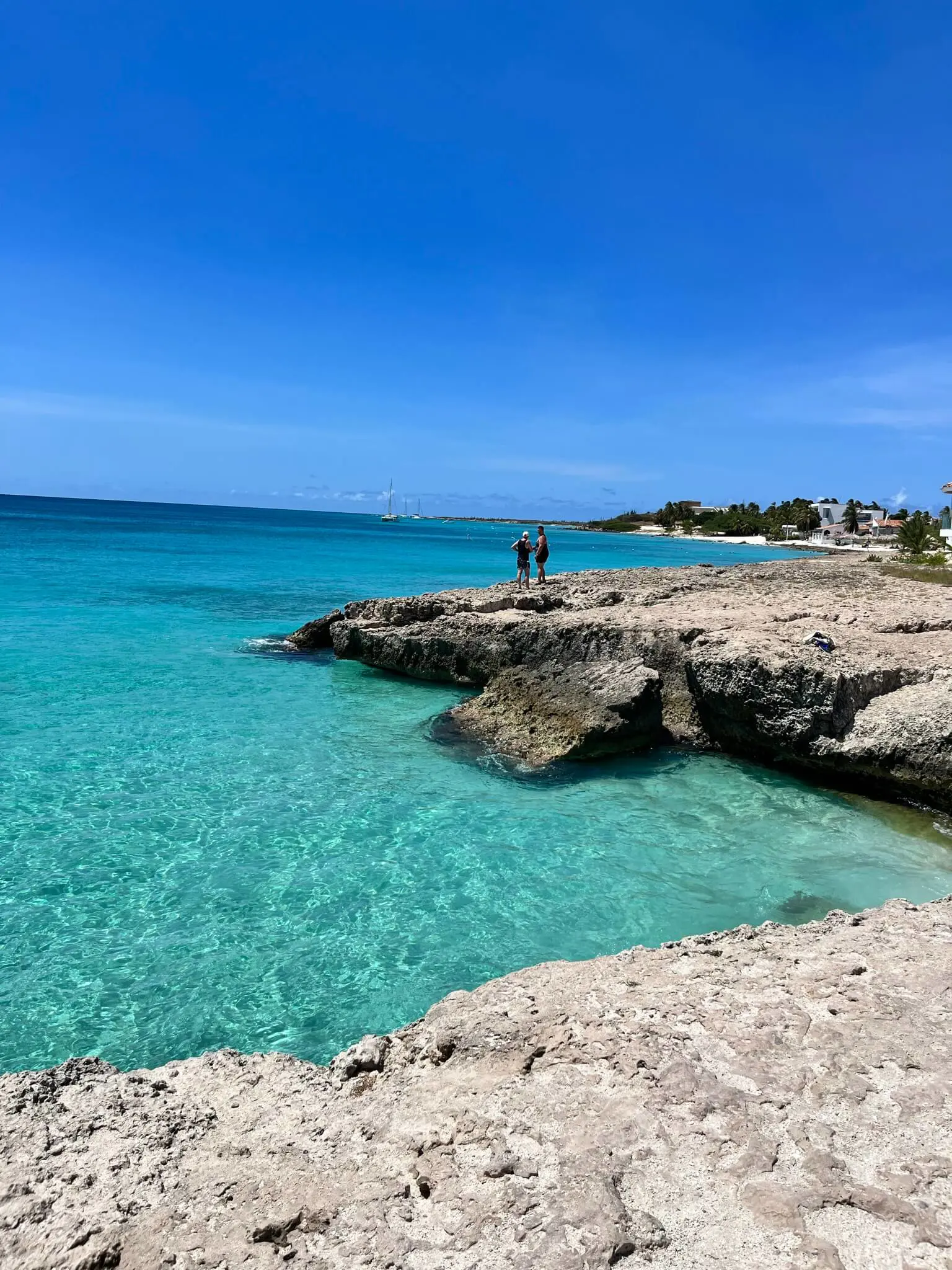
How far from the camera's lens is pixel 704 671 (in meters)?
11.7

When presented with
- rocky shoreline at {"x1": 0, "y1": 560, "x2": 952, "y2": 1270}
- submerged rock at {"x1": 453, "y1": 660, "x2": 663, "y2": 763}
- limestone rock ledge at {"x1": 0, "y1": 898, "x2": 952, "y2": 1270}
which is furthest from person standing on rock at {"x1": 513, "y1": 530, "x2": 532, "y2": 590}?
limestone rock ledge at {"x1": 0, "y1": 898, "x2": 952, "y2": 1270}

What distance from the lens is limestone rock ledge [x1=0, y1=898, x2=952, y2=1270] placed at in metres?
2.73

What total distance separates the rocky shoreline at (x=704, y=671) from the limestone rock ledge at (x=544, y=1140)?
6.13 m

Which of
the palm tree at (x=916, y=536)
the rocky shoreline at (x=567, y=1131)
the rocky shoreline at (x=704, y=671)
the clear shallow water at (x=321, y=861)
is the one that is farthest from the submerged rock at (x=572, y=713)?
the palm tree at (x=916, y=536)

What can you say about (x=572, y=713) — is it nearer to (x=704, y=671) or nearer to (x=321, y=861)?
(x=704, y=671)

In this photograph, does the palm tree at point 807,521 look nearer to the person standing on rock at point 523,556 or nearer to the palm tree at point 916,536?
the palm tree at point 916,536

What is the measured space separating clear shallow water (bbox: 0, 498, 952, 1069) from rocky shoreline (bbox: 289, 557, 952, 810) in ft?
1.93

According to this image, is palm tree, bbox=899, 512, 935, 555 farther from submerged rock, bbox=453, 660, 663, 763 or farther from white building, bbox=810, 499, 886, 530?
white building, bbox=810, 499, 886, 530

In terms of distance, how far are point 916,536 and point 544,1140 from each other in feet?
150

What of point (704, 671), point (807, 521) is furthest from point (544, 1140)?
point (807, 521)

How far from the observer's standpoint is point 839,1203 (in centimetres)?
280

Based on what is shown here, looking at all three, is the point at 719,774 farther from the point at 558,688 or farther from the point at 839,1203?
the point at 839,1203

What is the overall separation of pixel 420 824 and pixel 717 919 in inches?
147

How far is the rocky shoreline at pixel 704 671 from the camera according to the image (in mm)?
10227
